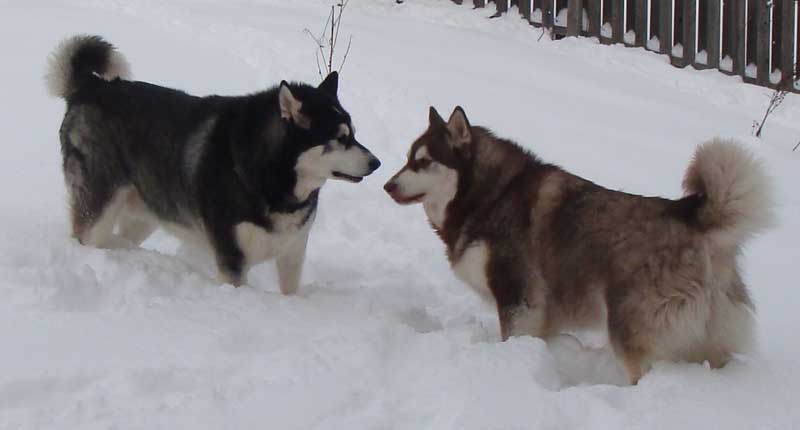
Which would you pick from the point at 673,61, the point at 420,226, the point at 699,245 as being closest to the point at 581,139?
the point at 420,226

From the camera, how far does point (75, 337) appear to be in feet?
12.1

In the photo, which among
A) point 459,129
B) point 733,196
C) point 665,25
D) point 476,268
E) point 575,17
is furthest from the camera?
point 575,17

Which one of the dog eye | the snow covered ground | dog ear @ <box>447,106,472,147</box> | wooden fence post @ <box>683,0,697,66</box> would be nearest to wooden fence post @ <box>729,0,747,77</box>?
the snow covered ground

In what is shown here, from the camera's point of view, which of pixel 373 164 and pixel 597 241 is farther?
pixel 373 164

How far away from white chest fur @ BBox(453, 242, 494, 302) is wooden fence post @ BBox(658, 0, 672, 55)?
6.33m

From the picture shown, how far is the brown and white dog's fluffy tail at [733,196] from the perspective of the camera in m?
3.59

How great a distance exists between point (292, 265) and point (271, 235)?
1.06 ft

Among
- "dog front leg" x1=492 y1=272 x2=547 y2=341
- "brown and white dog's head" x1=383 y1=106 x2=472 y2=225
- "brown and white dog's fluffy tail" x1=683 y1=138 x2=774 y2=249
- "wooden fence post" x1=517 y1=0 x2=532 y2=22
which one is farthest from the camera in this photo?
"wooden fence post" x1=517 y1=0 x2=532 y2=22

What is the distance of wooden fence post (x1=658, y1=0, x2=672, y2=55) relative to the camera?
9805mm

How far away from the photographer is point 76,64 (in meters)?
5.51

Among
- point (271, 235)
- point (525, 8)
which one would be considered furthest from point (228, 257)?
point (525, 8)

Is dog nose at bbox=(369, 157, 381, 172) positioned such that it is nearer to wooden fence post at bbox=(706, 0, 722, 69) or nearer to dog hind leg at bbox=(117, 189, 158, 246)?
dog hind leg at bbox=(117, 189, 158, 246)

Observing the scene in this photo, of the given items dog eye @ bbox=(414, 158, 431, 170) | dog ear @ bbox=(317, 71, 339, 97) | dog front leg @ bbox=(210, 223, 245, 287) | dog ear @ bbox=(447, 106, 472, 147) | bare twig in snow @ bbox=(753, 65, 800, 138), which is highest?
dog ear @ bbox=(317, 71, 339, 97)

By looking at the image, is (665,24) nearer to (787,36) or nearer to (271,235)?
(787,36)
